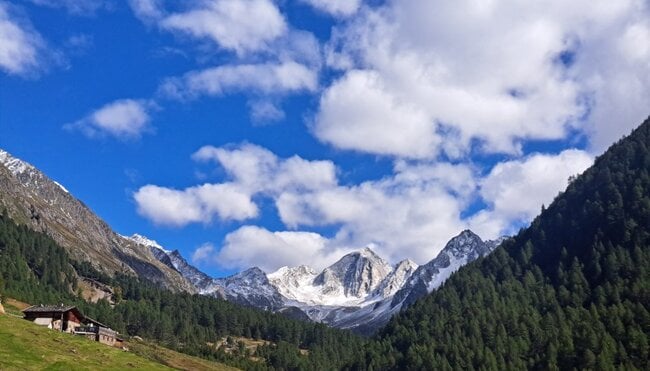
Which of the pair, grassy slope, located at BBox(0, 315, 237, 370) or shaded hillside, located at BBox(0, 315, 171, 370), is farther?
shaded hillside, located at BBox(0, 315, 171, 370)

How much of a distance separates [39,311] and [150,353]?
6311cm

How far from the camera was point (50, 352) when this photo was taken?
9019 centimetres

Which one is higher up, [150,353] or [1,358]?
[150,353]

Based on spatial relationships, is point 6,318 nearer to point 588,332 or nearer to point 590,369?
point 590,369

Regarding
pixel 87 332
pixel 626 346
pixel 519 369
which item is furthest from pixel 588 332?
pixel 87 332

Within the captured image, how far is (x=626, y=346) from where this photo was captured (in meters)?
192

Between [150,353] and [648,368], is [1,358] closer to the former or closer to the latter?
[150,353]

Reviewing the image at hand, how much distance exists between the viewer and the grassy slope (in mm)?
83500

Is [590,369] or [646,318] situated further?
[646,318]

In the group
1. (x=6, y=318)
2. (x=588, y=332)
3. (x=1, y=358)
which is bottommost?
(x=1, y=358)

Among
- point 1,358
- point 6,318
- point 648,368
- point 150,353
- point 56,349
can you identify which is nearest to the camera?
point 1,358

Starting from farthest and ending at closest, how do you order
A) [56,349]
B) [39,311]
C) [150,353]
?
[150,353] < [39,311] < [56,349]

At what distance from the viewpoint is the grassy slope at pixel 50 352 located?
8350 centimetres

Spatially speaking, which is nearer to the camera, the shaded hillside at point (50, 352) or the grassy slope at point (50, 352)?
the grassy slope at point (50, 352)
